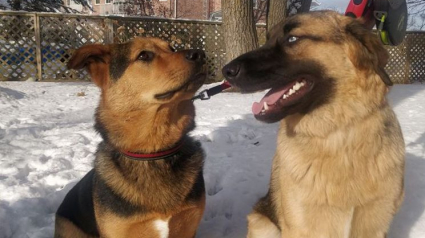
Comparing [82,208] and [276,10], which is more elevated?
[276,10]

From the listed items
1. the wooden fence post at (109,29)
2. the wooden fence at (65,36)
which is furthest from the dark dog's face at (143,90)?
the wooden fence post at (109,29)

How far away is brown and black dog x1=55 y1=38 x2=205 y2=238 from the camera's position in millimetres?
2482

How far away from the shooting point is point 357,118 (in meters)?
2.23

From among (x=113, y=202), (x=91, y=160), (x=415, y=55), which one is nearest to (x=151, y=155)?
(x=113, y=202)

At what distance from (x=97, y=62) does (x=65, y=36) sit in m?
10.0

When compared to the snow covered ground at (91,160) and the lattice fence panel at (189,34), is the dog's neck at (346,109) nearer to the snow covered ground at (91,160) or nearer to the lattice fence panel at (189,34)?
the snow covered ground at (91,160)

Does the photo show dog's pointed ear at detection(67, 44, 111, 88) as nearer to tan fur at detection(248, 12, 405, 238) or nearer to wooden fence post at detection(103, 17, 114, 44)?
tan fur at detection(248, 12, 405, 238)

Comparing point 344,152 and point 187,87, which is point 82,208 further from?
point 344,152

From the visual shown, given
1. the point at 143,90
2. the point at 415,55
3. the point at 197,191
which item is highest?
the point at 143,90

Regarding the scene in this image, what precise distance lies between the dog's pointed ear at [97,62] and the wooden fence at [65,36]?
8645 mm

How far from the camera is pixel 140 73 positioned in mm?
2627

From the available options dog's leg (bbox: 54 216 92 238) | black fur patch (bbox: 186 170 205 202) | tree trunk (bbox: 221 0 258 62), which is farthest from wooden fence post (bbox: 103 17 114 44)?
black fur patch (bbox: 186 170 205 202)

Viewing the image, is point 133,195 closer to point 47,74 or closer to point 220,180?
point 220,180

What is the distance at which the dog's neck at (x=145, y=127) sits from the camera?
8.52 feet
